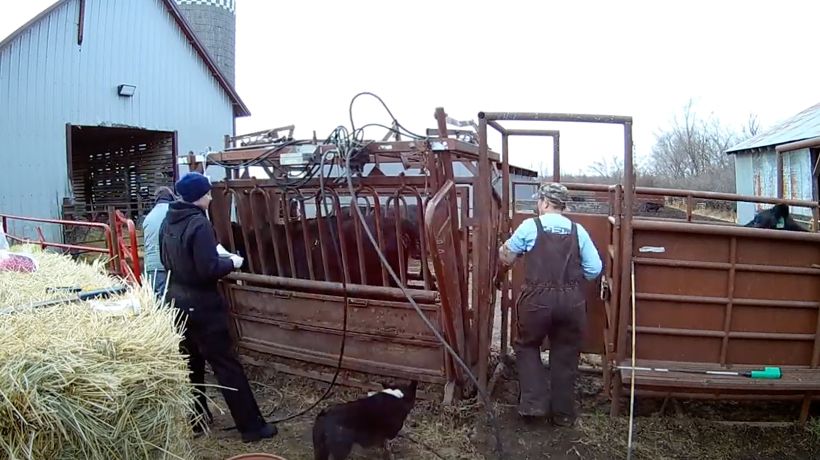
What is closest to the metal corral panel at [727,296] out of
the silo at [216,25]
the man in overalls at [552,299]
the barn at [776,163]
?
the man in overalls at [552,299]

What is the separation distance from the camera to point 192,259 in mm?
3785

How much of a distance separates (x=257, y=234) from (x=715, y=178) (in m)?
35.5

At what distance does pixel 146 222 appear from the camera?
4.90 meters

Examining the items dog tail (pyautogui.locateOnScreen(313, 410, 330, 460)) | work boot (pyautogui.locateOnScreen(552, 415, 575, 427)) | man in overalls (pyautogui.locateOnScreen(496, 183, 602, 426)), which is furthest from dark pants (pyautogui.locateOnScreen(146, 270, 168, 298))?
work boot (pyautogui.locateOnScreen(552, 415, 575, 427))

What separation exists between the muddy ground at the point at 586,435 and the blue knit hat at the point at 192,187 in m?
1.51

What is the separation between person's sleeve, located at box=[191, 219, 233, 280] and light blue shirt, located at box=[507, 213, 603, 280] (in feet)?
6.21

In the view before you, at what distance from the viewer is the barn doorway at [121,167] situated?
14.9m

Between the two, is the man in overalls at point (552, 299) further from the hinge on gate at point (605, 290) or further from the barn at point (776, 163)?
the barn at point (776, 163)

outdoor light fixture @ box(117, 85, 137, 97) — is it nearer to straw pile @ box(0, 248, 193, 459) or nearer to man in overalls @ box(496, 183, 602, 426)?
man in overalls @ box(496, 183, 602, 426)

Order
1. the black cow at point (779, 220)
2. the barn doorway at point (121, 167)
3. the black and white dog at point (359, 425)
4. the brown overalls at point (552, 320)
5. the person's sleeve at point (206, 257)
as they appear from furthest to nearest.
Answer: the barn doorway at point (121, 167) → the black cow at point (779, 220) → the brown overalls at point (552, 320) → the person's sleeve at point (206, 257) → the black and white dog at point (359, 425)

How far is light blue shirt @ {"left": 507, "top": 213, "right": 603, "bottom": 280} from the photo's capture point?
159 inches

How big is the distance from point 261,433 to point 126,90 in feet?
35.7

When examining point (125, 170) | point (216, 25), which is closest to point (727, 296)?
point (216, 25)

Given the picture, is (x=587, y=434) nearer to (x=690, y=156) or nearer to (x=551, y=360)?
(x=551, y=360)
